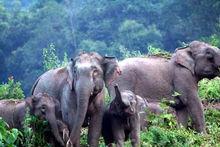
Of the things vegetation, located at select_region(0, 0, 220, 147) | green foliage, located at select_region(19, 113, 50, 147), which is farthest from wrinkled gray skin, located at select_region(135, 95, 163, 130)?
vegetation, located at select_region(0, 0, 220, 147)

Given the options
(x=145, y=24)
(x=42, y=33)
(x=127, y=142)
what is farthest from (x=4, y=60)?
(x=127, y=142)

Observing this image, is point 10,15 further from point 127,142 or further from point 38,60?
point 127,142

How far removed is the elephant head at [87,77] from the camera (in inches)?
368

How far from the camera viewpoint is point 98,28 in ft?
154

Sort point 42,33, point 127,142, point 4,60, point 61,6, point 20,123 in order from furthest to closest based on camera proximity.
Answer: point 61,6, point 42,33, point 4,60, point 20,123, point 127,142

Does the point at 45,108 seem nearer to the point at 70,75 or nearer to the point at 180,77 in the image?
the point at 70,75

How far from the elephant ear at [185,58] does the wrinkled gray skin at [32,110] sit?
2730 millimetres

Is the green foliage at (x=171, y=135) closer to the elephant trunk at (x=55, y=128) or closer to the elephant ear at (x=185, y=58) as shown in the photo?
the elephant ear at (x=185, y=58)

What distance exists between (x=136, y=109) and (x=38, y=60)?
3143 centimetres

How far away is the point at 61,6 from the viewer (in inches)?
1944

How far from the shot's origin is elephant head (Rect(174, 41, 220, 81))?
11844 mm

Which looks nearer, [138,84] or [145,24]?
[138,84]

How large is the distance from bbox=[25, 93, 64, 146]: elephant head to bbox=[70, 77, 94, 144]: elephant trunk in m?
0.20

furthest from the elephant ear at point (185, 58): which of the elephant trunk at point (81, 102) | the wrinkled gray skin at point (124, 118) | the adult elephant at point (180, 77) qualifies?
the elephant trunk at point (81, 102)
